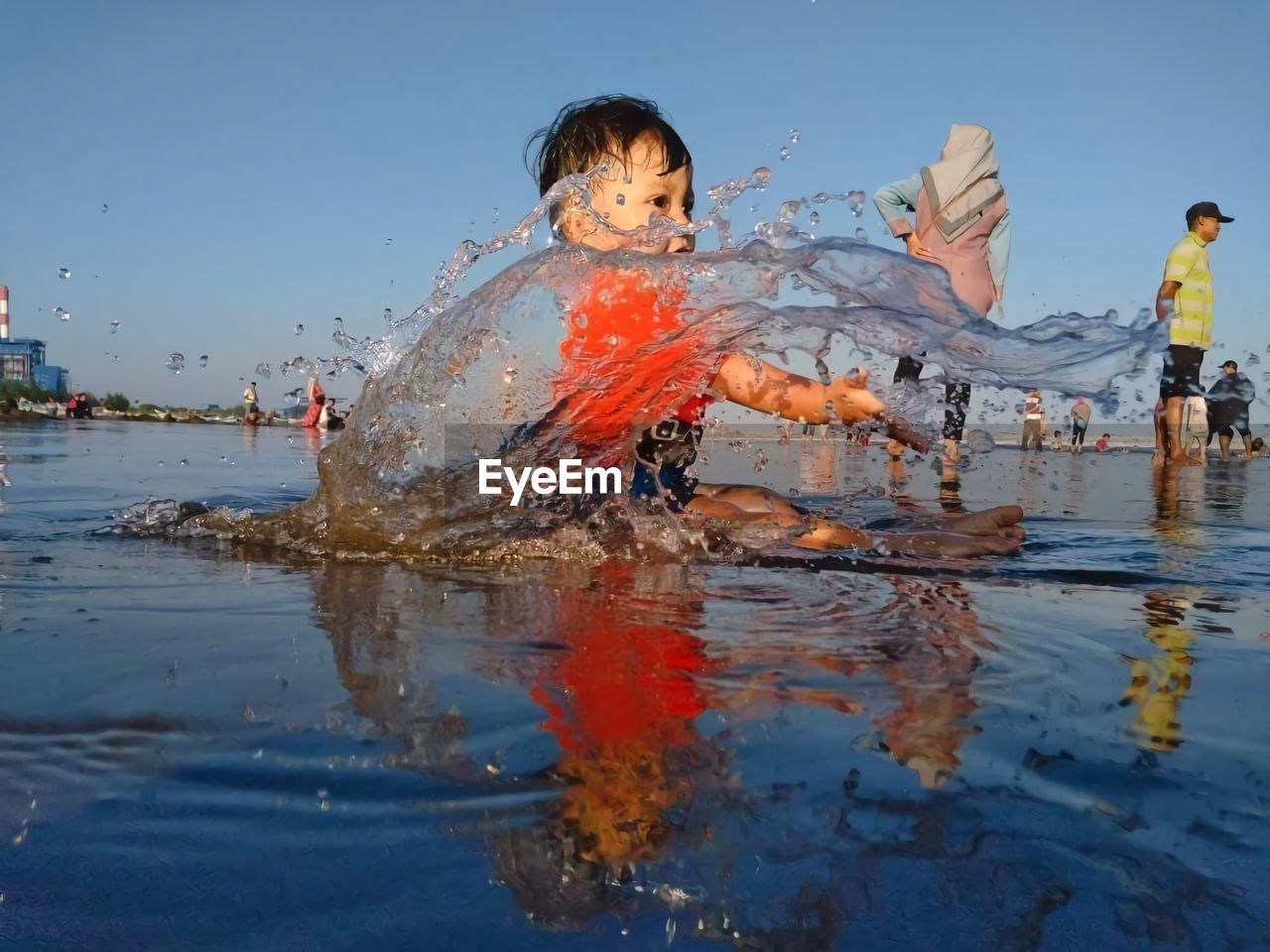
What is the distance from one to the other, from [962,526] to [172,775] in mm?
2711

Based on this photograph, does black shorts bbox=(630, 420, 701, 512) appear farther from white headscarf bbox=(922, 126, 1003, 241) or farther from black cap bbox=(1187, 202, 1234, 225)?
black cap bbox=(1187, 202, 1234, 225)

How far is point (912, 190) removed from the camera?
7.02 meters

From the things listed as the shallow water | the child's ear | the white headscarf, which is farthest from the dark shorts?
the shallow water

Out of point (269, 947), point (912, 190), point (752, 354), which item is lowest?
point (269, 947)

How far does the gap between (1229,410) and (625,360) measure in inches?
389

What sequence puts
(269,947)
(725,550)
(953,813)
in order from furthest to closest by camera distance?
(725,550) → (953,813) → (269,947)

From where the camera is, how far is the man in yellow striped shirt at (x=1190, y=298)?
782cm

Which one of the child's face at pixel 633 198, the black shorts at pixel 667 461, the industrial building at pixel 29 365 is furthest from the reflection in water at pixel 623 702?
the industrial building at pixel 29 365

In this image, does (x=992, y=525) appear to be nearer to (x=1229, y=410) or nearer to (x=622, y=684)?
(x=622, y=684)

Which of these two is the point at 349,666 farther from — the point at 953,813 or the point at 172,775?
the point at 953,813

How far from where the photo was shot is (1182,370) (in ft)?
27.2

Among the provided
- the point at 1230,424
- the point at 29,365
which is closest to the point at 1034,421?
the point at 1230,424

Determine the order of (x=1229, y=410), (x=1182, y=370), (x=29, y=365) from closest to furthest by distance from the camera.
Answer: (x=1182, y=370) < (x=1229, y=410) < (x=29, y=365)

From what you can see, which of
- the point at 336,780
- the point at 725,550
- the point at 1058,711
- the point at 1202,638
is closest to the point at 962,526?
the point at 725,550
